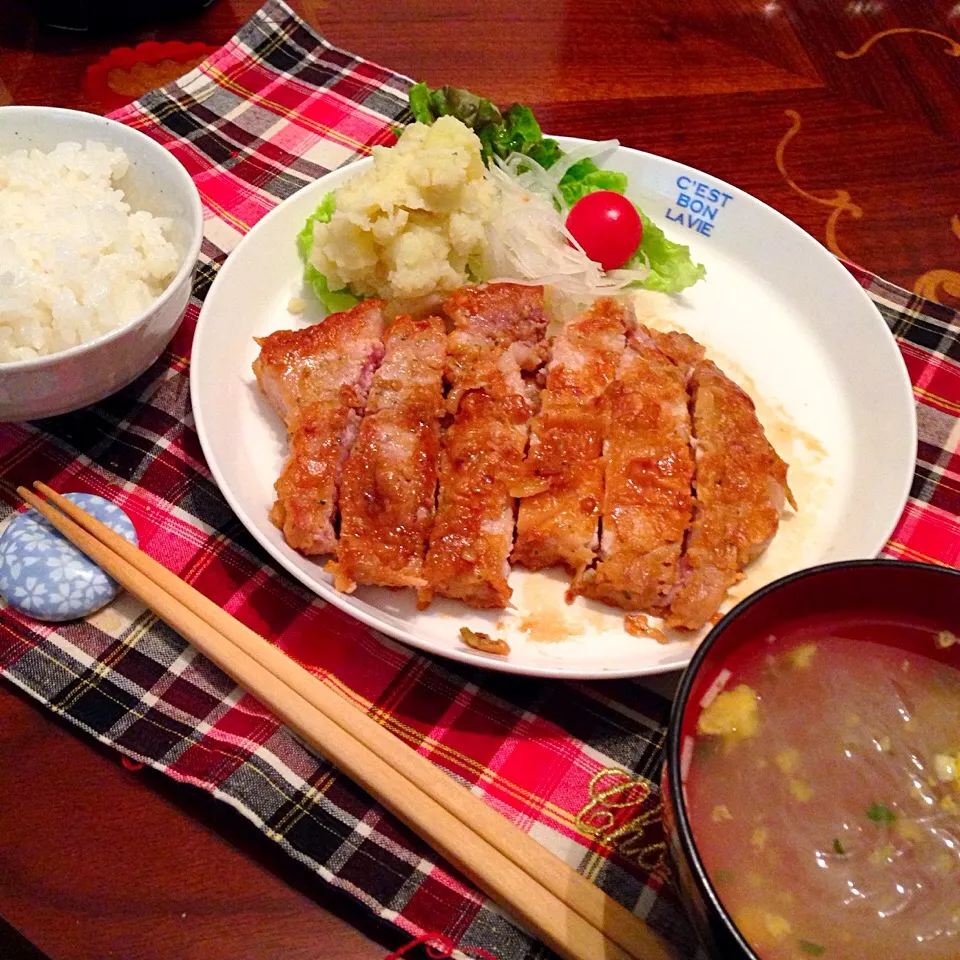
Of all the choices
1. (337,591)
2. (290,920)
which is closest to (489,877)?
(290,920)

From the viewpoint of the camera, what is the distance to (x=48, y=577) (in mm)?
2297

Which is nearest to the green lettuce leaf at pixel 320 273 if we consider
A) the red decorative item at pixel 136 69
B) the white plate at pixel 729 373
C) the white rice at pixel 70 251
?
the white plate at pixel 729 373

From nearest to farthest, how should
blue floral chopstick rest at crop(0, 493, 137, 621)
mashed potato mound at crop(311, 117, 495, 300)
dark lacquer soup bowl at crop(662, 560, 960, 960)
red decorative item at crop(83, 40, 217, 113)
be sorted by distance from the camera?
1. dark lacquer soup bowl at crop(662, 560, 960, 960)
2. blue floral chopstick rest at crop(0, 493, 137, 621)
3. mashed potato mound at crop(311, 117, 495, 300)
4. red decorative item at crop(83, 40, 217, 113)

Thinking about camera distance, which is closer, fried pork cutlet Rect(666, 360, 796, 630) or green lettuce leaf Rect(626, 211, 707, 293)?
fried pork cutlet Rect(666, 360, 796, 630)

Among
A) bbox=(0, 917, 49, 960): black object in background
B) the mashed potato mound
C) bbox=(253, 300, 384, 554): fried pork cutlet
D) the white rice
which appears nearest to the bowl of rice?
the white rice

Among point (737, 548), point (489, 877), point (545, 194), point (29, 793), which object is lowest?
point (29, 793)

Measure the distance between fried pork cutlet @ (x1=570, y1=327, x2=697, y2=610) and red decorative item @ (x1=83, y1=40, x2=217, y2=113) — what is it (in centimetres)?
279

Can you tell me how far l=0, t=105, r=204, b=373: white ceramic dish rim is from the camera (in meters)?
2.29

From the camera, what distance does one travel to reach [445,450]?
8.49 ft

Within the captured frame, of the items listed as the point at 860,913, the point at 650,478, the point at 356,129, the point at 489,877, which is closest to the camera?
the point at 860,913

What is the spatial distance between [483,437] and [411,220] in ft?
3.12

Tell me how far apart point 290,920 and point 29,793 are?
71 cm

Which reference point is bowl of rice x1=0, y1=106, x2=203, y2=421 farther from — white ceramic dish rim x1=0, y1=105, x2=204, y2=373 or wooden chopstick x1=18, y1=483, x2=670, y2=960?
wooden chopstick x1=18, y1=483, x2=670, y2=960

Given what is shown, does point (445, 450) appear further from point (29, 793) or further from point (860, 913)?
point (860, 913)
